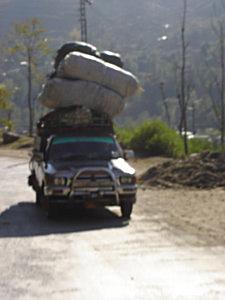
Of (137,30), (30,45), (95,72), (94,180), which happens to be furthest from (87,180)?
(137,30)

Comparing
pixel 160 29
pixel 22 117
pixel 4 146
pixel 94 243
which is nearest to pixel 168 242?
pixel 94 243

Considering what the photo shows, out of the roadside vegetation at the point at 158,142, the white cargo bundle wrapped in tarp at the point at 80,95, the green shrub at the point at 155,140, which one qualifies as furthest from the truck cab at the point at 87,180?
the green shrub at the point at 155,140

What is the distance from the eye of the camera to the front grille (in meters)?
15.2

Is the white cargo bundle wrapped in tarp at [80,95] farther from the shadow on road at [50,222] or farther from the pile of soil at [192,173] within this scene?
the pile of soil at [192,173]

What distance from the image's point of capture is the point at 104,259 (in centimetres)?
1109

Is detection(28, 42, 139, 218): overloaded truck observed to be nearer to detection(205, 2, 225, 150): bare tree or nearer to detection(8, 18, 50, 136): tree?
detection(205, 2, 225, 150): bare tree

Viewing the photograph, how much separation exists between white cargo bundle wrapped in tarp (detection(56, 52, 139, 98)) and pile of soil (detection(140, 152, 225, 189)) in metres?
3.61

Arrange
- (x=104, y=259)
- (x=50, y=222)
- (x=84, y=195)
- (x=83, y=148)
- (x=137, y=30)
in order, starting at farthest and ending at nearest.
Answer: (x=137, y=30) → (x=83, y=148) → (x=50, y=222) → (x=84, y=195) → (x=104, y=259)

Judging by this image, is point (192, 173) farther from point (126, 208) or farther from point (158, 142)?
point (158, 142)

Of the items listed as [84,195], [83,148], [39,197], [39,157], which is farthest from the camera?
Answer: [39,197]

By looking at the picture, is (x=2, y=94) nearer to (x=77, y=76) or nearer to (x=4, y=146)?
(x=4, y=146)

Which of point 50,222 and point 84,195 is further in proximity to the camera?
point 50,222

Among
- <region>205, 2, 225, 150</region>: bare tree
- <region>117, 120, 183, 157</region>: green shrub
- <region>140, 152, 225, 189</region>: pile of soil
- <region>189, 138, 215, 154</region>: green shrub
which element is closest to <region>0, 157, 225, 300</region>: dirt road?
<region>140, 152, 225, 189</region>: pile of soil

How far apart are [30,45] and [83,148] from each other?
1620 inches
